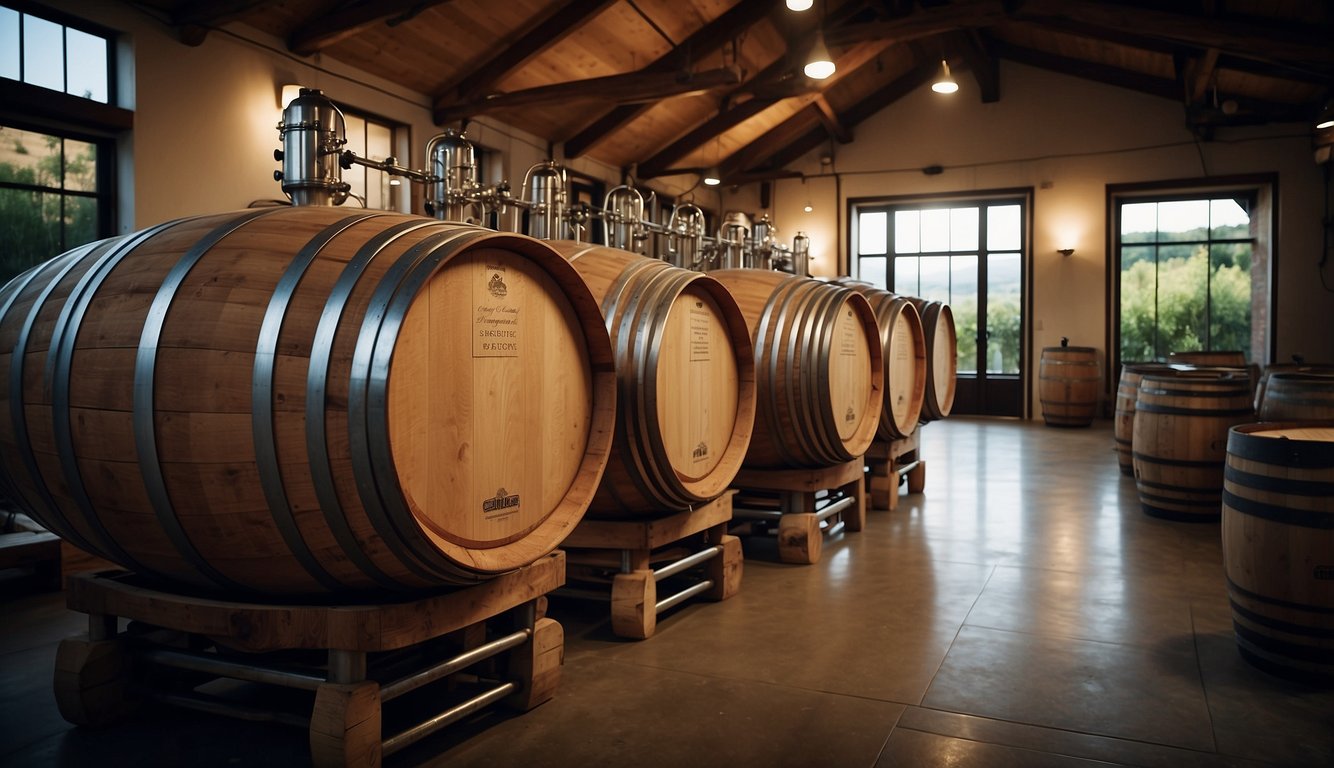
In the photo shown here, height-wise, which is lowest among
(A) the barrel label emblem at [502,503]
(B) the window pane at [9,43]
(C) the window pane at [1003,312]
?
(A) the barrel label emblem at [502,503]

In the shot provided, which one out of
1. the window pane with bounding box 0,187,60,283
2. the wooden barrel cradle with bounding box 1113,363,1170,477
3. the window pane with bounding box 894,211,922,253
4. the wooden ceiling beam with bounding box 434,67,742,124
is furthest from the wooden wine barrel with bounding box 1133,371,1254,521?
the window pane with bounding box 894,211,922,253

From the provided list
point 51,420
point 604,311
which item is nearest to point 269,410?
point 51,420

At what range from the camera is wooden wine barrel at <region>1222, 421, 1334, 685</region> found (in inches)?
98.5

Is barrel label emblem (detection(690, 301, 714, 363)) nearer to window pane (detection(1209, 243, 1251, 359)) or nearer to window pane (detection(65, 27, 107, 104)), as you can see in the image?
window pane (detection(65, 27, 107, 104))

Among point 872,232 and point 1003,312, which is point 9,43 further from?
point 1003,312

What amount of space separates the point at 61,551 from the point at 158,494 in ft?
7.13

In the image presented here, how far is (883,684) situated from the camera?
256 centimetres

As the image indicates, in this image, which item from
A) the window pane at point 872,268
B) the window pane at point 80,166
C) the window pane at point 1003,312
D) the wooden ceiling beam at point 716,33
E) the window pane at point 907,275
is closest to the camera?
the window pane at point 80,166

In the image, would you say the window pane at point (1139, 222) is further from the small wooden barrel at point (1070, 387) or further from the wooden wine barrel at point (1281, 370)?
the wooden wine barrel at point (1281, 370)

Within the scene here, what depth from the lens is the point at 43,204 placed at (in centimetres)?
530

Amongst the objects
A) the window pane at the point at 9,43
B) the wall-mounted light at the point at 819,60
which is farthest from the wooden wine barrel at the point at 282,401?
the wall-mounted light at the point at 819,60

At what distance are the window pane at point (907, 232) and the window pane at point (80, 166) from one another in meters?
10.7

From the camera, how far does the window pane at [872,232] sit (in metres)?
13.9

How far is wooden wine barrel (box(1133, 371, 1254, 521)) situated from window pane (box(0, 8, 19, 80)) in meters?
6.52
